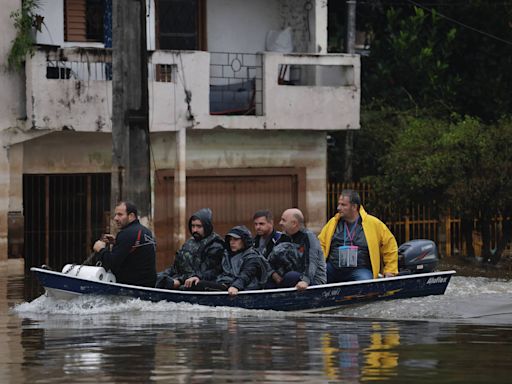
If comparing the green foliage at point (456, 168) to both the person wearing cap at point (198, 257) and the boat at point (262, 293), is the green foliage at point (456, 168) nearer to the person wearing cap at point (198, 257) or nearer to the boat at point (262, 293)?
the boat at point (262, 293)

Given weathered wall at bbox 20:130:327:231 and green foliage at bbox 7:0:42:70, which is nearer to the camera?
green foliage at bbox 7:0:42:70

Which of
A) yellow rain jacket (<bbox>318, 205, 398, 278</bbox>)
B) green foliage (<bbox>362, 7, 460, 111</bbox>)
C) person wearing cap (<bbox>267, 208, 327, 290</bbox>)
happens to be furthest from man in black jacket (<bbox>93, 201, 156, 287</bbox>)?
green foliage (<bbox>362, 7, 460, 111</bbox>)

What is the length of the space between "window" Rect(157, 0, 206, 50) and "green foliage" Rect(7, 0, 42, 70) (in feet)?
10.6

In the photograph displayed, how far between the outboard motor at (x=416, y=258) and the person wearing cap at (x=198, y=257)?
2805mm

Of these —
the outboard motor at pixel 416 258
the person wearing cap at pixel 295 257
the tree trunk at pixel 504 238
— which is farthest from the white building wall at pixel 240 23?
the person wearing cap at pixel 295 257

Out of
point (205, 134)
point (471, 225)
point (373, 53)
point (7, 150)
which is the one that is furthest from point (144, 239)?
point (373, 53)

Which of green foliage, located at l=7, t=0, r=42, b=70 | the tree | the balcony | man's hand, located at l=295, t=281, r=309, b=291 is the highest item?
green foliage, located at l=7, t=0, r=42, b=70

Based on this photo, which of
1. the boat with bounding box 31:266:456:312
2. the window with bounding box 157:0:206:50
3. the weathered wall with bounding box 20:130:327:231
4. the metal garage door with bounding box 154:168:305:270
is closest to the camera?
the boat with bounding box 31:266:456:312

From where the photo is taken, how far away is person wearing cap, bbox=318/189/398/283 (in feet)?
66.8

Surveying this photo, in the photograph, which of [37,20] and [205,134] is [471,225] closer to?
[205,134]

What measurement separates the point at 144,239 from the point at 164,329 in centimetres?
237

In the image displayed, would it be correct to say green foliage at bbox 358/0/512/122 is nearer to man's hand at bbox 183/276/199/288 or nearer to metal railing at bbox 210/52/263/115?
metal railing at bbox 210/52/263/115

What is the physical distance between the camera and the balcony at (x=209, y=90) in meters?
26.7

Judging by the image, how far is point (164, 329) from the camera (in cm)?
1742
